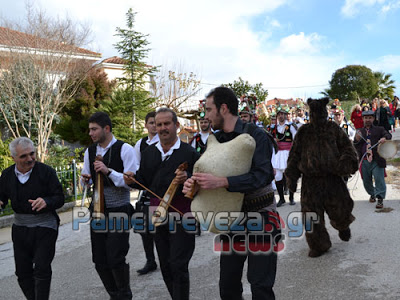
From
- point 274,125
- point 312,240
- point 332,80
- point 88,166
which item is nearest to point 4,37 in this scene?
point 274,125

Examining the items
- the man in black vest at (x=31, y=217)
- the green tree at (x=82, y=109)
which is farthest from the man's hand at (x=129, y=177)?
the green tree at (x=82, y=109)

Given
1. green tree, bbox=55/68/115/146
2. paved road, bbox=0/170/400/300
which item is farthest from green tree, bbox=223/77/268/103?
paved road, bbox=0/170/400/300

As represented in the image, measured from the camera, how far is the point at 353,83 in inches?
1946

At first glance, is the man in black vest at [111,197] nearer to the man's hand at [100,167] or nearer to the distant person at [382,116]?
the man's hand at [100,167]

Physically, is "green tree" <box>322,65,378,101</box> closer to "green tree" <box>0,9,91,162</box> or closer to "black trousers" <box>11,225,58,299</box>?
"green tree" <box>0,9,91,162</box>

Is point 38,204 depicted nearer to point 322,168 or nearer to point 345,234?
point 322,168

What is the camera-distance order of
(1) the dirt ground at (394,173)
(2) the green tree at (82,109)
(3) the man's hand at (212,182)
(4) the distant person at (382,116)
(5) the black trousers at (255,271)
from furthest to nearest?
(2) the green tree at (82,109) < (4) the distant person at (382,116) < (1) the dirt ground at (394,173) < (5) the black trousers at (255,271) < (3) the man's hand at (212,182)

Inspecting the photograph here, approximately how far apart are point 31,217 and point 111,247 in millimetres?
782

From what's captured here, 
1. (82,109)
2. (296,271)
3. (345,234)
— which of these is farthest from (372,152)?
(82,109)

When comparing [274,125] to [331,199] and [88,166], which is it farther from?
[88,166]

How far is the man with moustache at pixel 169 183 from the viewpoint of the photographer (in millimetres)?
3486

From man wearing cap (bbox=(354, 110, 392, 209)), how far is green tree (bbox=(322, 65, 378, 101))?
4161cm

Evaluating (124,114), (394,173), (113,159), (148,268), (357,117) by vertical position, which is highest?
(124,114)

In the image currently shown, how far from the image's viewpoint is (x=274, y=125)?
32.6 ft
